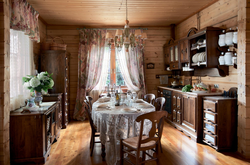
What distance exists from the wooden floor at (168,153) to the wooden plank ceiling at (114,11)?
9.35 feet

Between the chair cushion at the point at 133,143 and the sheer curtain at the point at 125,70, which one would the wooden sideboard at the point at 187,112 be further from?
the chair cushion at the point at 133,143

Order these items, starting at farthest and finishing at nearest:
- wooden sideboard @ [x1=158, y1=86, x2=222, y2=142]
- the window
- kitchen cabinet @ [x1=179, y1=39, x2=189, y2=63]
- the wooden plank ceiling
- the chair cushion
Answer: the window → kitchen cabinet @ [x1=179, y1=39, x2=189, y2=63] → the wooden plank ceiling → wooden sideboard @ [x1=158, y1=86, x2=222, y2=142] → the chair cushion

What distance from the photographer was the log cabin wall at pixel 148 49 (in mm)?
5762

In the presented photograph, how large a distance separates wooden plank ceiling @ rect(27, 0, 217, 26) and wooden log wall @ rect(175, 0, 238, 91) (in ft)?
0.57

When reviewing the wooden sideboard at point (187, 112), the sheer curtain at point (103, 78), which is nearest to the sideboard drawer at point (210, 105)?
the wooden sideboard at point (187, 112)

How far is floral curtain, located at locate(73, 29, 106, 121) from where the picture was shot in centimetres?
567

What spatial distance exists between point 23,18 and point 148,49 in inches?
144

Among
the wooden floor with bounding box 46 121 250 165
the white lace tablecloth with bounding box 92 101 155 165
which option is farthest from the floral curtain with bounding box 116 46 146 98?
the white lace tablecloth with bounding box 92 101 155 165

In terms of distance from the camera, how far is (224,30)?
3676 millimetres

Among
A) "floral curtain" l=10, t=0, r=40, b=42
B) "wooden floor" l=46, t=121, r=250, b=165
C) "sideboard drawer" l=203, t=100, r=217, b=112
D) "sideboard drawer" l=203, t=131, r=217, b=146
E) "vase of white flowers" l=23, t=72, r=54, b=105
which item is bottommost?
"wooden floor" l=46, t=121, r=250, b=165

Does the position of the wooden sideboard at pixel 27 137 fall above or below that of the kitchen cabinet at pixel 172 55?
below

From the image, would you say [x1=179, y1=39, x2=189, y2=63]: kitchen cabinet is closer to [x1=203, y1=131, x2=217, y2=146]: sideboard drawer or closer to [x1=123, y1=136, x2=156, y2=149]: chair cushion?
[x1=203, y1=131, x2=217, y2=146]: sideboard drawer

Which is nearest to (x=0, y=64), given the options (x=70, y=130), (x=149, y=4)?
(x=70, y=130)

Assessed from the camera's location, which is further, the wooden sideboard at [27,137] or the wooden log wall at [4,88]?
the wooden sideboard at [27,137]
